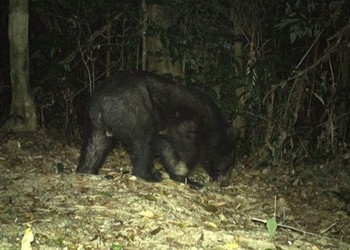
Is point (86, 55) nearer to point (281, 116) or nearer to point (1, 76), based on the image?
point (1, 76)

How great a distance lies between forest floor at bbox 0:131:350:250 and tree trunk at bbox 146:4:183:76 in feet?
4.56

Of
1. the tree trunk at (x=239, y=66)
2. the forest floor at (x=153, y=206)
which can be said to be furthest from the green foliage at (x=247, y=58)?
the forest floor at (x=153, y=206)

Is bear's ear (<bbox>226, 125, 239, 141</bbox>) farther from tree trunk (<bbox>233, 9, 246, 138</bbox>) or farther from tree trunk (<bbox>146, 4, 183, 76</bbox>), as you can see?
tree trunk (<bbox>146, 4, 183, 76</bbox>)

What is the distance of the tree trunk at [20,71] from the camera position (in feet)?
22.1

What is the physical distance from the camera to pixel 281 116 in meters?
7.07

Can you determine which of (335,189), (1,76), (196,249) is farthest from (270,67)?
(1,76)

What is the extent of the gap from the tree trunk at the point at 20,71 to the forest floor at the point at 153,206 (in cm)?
22

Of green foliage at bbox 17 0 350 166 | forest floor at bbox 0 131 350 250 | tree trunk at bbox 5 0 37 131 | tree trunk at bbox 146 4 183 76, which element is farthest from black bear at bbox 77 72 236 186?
tree trunk at bbox 5 0 37 131

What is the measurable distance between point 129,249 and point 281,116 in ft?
12.9

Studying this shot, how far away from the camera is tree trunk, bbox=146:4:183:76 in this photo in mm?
7016

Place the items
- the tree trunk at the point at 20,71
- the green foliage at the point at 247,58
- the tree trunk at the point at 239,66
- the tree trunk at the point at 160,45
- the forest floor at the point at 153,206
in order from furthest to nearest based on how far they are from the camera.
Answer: the tree trunk at the point at 239,66
the tree trunk at the point at 160,45
the green foliage at the point at 247,58
the tree trunk at the point at 20,71
the forest floor at the point at 153,206

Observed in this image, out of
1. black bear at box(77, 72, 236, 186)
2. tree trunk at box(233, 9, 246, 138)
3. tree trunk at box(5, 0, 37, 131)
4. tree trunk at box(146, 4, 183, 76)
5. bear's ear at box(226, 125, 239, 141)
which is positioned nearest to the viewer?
black bear at box(77, 72, 236, 186)

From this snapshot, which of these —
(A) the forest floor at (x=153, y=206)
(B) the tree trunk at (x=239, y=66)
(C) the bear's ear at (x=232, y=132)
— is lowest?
(A) the forest floor at (x=153, y=206)

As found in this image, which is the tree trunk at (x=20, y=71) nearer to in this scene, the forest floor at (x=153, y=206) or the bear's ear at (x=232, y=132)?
the forest floor at (x=153, y=206)
